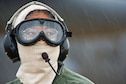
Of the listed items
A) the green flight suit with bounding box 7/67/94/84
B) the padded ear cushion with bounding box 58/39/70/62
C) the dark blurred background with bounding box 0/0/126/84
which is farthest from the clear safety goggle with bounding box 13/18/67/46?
the dark blurred background with bounding box 0/0/126/84

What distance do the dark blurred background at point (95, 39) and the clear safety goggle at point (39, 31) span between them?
2.31m

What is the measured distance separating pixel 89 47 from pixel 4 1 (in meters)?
1.10

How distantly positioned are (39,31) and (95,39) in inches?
107

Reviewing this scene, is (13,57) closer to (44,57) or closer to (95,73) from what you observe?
(44,57)

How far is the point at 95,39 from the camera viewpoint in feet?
16.7

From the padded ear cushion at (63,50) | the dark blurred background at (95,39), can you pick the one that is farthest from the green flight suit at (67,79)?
the dark blurred background at (95,39)

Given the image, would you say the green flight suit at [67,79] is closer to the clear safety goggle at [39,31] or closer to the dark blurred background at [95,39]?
the clear safety goggle at [39,31]

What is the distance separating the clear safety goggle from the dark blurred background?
2.31 metres

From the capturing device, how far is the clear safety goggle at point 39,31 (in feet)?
7.97

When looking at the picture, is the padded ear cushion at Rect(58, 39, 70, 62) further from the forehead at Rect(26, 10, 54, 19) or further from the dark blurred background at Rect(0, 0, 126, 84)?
the dark blurred background at Rect(0, 0, 126, 84)

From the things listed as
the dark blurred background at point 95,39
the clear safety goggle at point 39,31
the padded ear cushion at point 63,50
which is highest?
the clear safety goggle at point 39,31

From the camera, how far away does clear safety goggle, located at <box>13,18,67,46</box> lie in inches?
95.6

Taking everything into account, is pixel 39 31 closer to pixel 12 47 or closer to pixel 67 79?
pixel 12 47

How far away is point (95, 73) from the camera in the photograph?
16.6 feet
